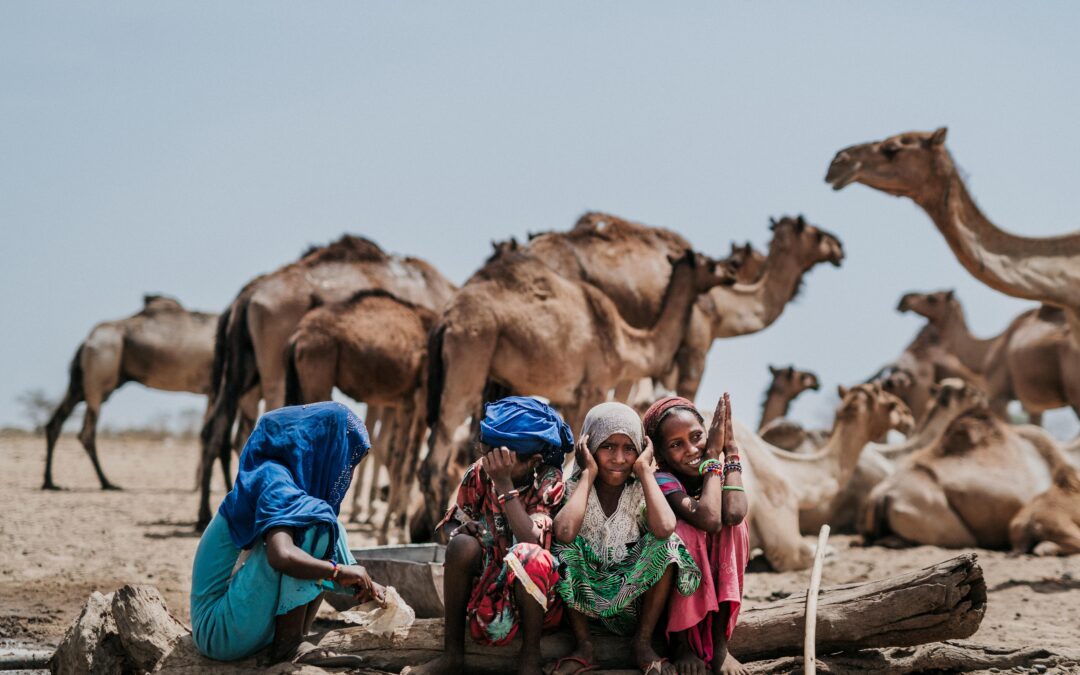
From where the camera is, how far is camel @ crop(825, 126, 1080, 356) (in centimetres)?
984

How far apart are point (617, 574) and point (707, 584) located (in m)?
0.38

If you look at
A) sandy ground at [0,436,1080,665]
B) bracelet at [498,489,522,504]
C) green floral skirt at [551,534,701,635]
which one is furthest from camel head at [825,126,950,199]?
bracelet at [498,489,522,504]

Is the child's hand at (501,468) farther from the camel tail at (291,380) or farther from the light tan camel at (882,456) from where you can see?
the light tan camel at (882,456)

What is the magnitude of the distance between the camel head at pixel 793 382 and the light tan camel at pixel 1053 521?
23.7ft

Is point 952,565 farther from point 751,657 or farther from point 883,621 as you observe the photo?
point 751,657

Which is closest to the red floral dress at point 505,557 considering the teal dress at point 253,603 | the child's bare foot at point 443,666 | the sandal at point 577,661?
the child's bare foot at point 443,666

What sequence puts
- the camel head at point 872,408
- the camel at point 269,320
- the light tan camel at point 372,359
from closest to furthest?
the camel head at point 872,408 → the light tan camel at point 372,359 → the camel at point 269,320

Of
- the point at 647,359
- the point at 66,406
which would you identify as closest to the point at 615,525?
the point at 647,359

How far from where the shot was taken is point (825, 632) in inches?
200

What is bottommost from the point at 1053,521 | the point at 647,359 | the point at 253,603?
the point at 1053,521

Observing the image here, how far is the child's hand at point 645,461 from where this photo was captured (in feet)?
15.6

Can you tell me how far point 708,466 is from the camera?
4961 mm

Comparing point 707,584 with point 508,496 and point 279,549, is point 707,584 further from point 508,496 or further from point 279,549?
point 279,549

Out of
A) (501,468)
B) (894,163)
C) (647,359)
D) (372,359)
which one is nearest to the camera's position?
(501,468)
